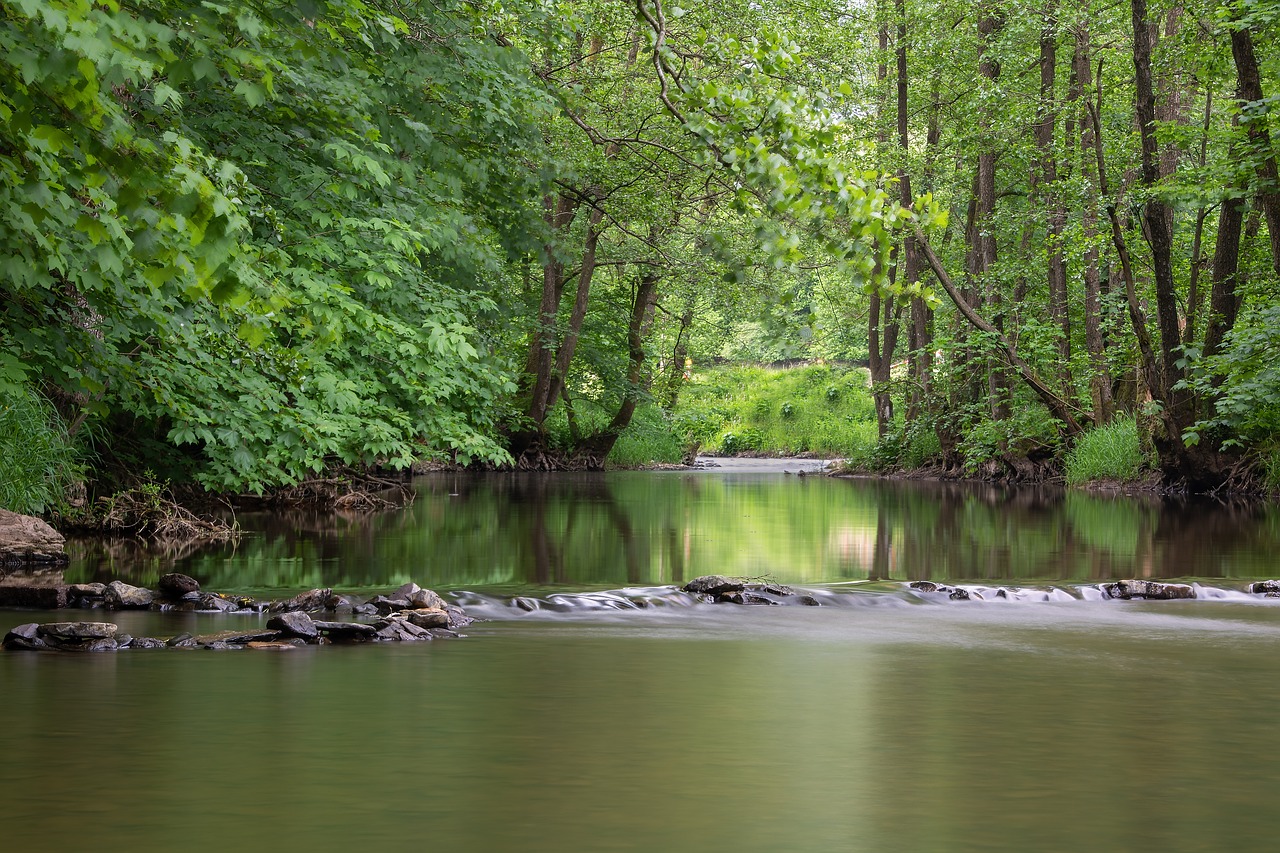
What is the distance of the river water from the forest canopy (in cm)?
154

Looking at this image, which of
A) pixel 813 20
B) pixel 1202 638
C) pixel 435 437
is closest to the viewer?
pixel 1202 638

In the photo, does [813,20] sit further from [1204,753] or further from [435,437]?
[1204,753]

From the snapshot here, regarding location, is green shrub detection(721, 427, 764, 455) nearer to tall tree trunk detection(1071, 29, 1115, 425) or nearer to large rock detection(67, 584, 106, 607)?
tall tree trunk detection(1071, 29, 1115, 425)

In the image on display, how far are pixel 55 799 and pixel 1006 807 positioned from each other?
9.54ft

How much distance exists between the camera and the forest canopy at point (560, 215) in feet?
15.6

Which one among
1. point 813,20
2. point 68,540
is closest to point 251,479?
point 68,540

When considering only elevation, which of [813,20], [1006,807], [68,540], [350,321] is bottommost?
[1006,807]

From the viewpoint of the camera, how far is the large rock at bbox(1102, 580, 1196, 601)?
9156 millimetres

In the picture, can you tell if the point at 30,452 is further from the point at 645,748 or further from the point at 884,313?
the point at 884,313

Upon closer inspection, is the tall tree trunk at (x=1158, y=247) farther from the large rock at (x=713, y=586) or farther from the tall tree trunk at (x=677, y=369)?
the tall tree trunk at (x=677, y=369)

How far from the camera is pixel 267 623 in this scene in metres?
6.98

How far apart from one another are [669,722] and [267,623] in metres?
3.05

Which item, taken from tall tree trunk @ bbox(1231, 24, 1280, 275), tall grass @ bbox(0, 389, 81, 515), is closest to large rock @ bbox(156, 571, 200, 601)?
tall grass @ bbox(0, 389, 81, 515)

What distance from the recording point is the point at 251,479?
40.3 feet
